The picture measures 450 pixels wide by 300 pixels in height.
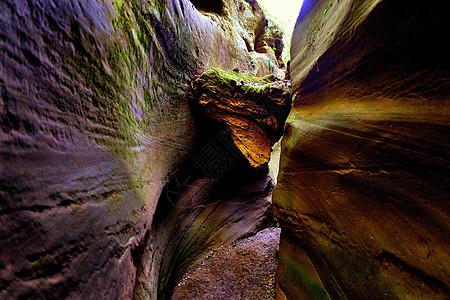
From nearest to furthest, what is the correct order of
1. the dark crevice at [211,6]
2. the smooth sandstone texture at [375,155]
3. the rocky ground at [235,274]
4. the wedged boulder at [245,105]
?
the smooth sandstone texture at [375,155] → the rocky ground at [235,274] → the wedged boulder at [245,105] → the dark crevice at [211,6]

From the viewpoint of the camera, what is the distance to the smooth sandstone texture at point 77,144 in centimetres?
90

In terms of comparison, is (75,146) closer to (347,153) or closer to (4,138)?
(4,138)

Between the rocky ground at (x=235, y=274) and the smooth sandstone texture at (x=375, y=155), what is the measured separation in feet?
3.28

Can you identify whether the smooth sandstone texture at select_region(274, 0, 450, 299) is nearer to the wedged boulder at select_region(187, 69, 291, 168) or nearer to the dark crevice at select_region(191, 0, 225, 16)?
the wedged boulder at select_region(187, 69, 291, 168)

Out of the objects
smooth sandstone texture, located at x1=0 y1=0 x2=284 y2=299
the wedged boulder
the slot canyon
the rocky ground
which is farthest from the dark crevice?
the rocky ground

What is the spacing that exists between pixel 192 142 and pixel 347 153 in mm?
3114

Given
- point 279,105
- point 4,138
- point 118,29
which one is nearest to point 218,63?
point 279,105

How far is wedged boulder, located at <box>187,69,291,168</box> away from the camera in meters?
3.44

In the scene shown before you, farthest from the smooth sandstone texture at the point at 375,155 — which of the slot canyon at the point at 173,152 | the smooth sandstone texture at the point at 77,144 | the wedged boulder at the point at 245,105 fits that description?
the smooth sandstone texture at the point at 77,144

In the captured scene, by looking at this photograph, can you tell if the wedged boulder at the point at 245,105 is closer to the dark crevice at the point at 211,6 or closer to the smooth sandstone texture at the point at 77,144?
the smooth sandstone texture at the point at 77,144

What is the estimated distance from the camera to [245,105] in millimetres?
3562

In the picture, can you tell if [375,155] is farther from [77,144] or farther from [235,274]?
[235,274]

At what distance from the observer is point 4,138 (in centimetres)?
86

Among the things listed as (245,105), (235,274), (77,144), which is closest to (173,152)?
(245,105)
